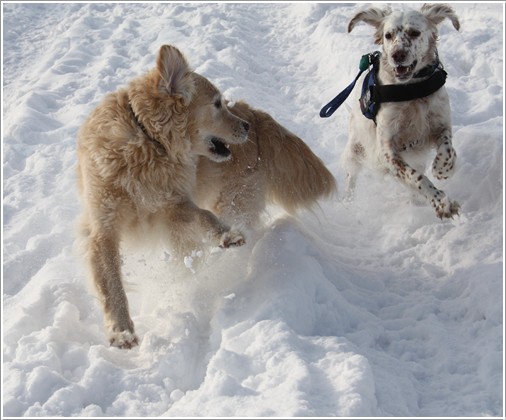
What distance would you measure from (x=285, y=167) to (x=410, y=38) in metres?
1.47

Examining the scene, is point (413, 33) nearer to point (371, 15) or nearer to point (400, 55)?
point (400, 55)

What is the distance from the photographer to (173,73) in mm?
4469

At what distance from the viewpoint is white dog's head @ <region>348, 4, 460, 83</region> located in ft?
16.6

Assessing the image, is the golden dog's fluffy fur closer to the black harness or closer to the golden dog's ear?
the golden dog's ear

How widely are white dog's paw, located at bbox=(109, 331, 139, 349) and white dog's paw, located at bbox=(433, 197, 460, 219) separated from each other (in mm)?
2439

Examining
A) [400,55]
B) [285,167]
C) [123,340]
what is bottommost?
[285,167]

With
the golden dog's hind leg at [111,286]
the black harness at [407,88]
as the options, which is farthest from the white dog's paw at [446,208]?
Answer: the golden dog's hind leg at [111,286]

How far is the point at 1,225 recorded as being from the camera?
18.2 ft

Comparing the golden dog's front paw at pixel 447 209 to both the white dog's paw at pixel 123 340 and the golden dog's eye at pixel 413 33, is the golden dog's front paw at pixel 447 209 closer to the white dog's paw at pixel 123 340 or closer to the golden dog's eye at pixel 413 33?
the golden dog's eye at pixel 413 33

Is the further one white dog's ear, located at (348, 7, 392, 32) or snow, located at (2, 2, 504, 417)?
white dog's ear, located at (348, 7, 392, 32)

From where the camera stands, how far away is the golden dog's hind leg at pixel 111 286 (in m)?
3.83

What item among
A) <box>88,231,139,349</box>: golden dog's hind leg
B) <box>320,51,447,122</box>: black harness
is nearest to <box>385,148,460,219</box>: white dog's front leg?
<box>320,51,447,122</box>: black harness

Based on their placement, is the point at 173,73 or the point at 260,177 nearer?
the point at 173,73

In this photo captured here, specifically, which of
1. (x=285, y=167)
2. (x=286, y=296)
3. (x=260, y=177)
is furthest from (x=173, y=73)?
(x=286, y=296)
